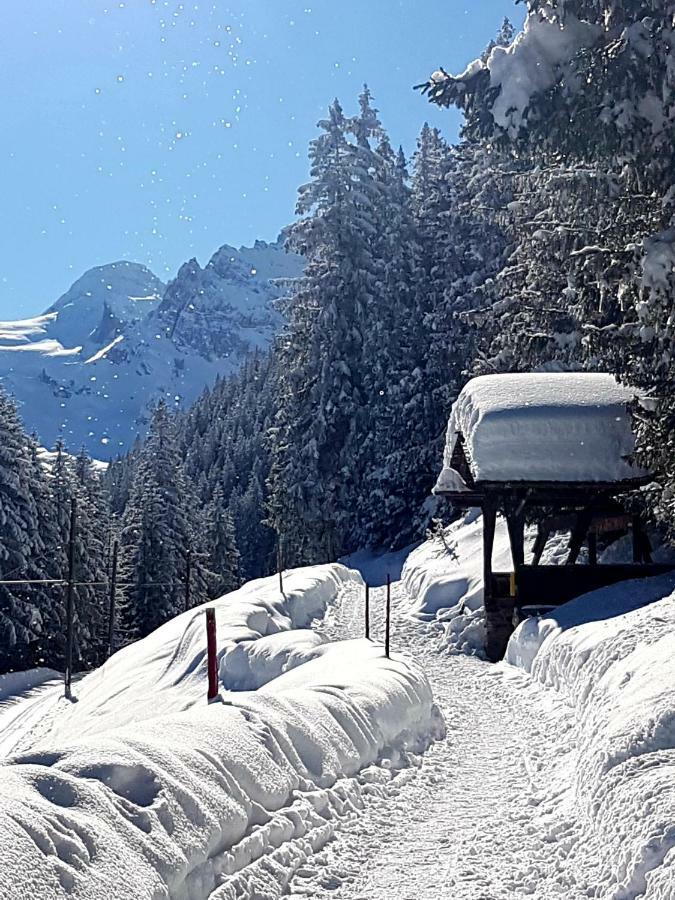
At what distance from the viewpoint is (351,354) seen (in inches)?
1590

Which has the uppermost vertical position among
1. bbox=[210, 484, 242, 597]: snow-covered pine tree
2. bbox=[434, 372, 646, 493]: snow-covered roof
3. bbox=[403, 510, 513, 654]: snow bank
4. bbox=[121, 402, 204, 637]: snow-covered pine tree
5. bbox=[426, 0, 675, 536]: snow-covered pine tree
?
bbox=[426, 0, 675, 536]: snow-covered pine tree

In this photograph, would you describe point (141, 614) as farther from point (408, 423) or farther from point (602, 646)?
point (602, 646)

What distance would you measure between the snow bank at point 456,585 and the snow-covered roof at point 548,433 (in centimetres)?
360

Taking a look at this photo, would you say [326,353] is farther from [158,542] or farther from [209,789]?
[209,789]

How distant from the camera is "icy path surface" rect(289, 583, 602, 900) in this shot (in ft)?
16.9

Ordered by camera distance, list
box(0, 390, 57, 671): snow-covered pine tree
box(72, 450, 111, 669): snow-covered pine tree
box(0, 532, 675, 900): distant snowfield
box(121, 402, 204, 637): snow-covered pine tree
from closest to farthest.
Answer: box(0, 532, 675, 900): distant snowfield → box(0, 390, 57, 671): snow-covered pine tree → box(72, 450, 111, 669): snow-covered pine tree → box(121, 402, 204, 637): snow-covered pine tree

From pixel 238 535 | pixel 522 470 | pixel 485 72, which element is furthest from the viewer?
pixel 238 535

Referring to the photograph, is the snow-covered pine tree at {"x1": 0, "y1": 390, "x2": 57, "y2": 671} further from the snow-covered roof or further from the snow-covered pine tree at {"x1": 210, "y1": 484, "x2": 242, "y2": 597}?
the snow-covered roof

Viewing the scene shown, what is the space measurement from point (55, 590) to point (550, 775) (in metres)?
36.2

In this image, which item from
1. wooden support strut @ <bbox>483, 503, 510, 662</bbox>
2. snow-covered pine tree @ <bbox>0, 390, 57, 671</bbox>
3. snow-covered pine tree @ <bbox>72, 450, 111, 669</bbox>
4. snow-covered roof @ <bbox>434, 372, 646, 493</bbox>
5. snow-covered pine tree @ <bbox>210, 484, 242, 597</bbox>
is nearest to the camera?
snow-covered roof @ <bbox>434, 372, 646, 493</bbox>

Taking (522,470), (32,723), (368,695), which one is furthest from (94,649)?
(368,695)

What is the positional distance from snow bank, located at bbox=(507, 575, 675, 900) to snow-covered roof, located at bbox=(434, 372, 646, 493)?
3.21 metres

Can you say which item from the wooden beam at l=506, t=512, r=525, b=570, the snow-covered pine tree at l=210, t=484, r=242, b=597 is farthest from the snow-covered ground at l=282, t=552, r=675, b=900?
the snow-covered pine tree at l=210, t=484, r=242, b=597

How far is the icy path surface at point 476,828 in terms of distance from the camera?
5.14m
